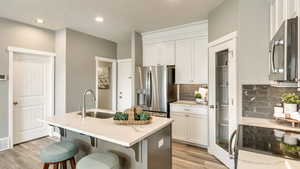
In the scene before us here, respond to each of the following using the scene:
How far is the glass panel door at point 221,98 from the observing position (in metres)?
2.77

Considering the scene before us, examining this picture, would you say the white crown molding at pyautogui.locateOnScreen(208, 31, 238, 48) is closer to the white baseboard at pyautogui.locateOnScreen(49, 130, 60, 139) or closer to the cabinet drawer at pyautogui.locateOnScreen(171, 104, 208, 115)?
the cabinet drawer at pyautogui.locateOnScreen(171, 104, 208, 115)

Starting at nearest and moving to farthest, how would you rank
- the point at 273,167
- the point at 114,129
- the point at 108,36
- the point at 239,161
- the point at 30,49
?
1. the point at 273,167
2. the point at 239,161
3. the point at 114,129
4. the point at 30,49
5. the point at 108,36

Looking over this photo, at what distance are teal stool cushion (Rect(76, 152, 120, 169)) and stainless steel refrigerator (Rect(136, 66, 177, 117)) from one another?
7.03 ft

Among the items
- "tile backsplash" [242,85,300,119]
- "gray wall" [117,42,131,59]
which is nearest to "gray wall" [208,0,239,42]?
"tile backsplash" [242,85,300,119]

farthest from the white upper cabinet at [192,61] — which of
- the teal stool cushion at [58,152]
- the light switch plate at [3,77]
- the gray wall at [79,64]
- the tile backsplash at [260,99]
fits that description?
the light switch plate at [3,77]

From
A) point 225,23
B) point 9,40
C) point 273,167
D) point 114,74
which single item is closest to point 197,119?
point 225,23

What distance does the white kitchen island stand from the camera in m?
1.47

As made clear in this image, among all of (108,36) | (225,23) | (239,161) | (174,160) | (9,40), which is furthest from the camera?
(108,36)

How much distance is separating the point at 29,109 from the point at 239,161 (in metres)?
4.35

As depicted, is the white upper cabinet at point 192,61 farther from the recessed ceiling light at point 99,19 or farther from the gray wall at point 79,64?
the gray wall at point 79,64

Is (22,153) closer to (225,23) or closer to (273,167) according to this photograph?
(273,167)

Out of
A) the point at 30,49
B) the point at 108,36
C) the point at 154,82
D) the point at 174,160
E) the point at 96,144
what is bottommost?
the point at 174,160

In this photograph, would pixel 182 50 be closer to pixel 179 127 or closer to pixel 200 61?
pixel 200 61

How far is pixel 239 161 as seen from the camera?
0.99m
